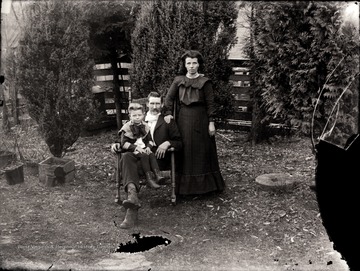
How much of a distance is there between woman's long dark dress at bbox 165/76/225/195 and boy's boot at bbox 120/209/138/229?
0.84 meters

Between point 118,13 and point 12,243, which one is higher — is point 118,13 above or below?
above

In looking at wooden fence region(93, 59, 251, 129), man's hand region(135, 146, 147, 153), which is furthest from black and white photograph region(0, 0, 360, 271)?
wooden fence region(93, 59, 251, 129)

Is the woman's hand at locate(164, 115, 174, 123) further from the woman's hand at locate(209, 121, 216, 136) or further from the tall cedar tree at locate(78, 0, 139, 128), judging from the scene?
the tall cedar tree at locate(78, 0, 139, 128)

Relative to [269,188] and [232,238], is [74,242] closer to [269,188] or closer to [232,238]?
[232,238]

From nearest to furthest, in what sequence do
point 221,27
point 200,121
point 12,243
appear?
point 12,243
point 200,121
point 221,27

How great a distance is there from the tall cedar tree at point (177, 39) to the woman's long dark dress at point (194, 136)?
142 centimetres

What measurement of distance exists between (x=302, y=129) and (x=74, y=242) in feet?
9.28

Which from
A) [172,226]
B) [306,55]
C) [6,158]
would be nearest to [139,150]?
[172,226]

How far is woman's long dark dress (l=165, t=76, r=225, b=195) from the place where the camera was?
5688 mm

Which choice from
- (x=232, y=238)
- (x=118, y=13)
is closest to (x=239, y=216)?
(x=232, y=238)

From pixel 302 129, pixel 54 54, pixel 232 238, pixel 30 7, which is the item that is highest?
pixel 30 7

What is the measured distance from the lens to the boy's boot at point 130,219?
Result: 16.6ft

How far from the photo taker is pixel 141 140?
5.65m

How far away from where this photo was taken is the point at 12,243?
4.52m
